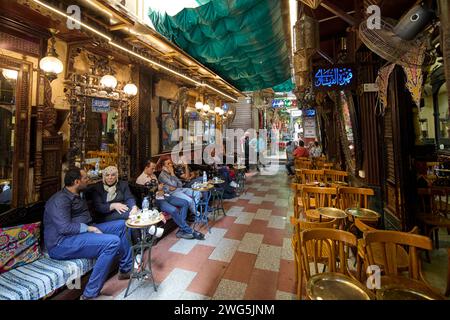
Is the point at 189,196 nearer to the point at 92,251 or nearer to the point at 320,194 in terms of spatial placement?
the point at 92,251

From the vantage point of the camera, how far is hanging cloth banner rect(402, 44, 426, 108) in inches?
84.7

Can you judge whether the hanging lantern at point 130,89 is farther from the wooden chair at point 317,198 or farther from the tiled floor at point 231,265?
the wooden chair at point 317,198

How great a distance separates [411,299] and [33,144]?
4.70 metres

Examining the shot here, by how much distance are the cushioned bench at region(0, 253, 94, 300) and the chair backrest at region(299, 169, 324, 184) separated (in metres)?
4.46

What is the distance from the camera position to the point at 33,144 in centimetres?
315

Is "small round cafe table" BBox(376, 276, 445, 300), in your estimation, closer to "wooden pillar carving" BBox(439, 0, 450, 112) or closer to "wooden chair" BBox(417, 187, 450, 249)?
"wooden pillar carving" BBox(439, 0, 450, 112)

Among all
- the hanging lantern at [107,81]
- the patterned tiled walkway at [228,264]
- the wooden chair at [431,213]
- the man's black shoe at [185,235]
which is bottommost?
the patterned tiled walkway at [228,264]

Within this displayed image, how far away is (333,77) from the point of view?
357cm

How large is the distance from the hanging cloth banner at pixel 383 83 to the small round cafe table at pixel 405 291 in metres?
2.63

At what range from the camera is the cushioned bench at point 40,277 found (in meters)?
1.96

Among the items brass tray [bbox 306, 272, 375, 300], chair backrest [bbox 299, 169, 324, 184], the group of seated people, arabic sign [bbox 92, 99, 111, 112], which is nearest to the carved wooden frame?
the group of seated people

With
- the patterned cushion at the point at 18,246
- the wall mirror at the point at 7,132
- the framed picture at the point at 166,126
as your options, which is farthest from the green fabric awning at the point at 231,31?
the patterned cushion at the point at 18,246

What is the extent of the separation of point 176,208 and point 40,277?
2163 millimetres
